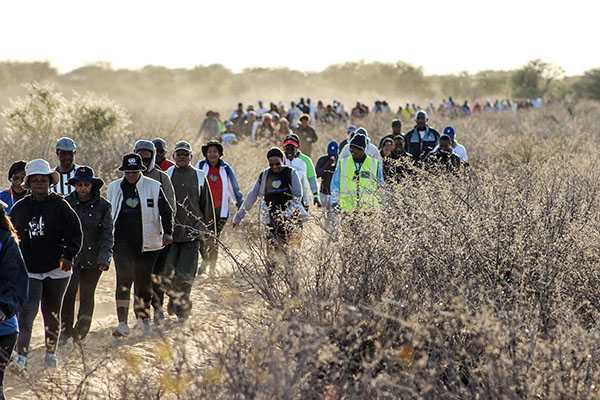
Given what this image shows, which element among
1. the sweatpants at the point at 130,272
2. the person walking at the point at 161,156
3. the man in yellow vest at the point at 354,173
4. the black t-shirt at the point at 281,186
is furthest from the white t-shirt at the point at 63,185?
the man in yellow vest at the point at 354,173

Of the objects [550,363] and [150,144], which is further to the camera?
[150,144]

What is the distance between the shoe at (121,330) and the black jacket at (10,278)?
2.68 metres

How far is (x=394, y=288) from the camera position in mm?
5992

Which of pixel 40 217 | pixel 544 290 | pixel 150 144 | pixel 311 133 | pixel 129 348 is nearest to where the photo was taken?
pixel 544 290

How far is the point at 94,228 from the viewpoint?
303 inches

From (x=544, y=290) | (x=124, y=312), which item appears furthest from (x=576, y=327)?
(x=124, y=312)

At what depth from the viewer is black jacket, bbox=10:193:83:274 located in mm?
6879

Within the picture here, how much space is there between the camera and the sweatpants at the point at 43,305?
273 inches

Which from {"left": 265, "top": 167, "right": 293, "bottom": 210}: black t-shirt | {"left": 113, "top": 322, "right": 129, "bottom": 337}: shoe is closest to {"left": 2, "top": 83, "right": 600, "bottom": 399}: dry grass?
{"left": 113, "top": 322, "right": 129, "bottom": 337}: shoe

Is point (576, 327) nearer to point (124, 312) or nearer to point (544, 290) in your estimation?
point (544, 290)

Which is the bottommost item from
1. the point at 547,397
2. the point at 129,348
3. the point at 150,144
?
the point at 129,348

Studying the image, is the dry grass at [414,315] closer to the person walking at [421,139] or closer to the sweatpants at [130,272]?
the sweatpants at [130,272]

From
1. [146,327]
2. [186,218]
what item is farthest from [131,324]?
[186,218]

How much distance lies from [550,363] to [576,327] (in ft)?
0.74
